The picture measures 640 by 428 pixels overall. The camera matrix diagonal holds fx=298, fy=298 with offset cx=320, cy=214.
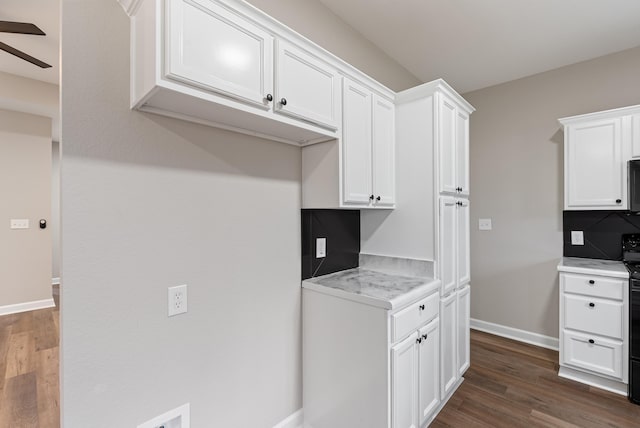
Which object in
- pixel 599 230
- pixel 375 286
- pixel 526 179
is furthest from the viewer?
pixel 526 179

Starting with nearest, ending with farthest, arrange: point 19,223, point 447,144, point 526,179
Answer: point 447,144, point 526,179, point 19,223

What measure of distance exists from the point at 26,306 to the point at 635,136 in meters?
7.16

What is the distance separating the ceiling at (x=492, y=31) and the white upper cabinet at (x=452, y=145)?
26.7 inches

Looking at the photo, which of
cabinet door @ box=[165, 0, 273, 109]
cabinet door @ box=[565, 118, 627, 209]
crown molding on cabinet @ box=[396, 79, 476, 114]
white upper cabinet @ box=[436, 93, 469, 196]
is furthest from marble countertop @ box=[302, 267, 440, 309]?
cabinet door @ box=[565, 118, 627, 209]

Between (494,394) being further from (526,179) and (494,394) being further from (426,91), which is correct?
(426,91)

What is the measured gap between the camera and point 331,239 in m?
2.25

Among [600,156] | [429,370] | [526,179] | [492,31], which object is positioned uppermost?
[492,31]

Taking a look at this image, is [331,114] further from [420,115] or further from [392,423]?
[392,423]

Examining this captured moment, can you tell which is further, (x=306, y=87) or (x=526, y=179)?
(x=526, y=179)

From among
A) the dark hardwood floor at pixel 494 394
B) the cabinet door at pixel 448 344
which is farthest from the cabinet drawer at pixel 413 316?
the dark hardwood floor at pixel 494 394

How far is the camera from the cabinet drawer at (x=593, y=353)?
2.32m

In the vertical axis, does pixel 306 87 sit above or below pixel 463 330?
above

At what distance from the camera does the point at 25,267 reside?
4.17 m

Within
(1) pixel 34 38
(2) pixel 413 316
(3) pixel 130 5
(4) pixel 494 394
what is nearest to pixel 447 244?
(2) pixel 413 316
